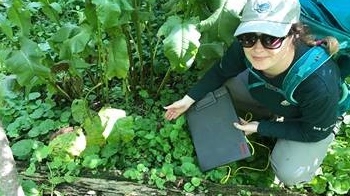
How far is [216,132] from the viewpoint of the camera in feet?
8.64

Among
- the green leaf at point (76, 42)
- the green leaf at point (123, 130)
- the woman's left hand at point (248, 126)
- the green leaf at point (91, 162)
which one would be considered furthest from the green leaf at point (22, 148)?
the woman's left hand at point (248, 126)

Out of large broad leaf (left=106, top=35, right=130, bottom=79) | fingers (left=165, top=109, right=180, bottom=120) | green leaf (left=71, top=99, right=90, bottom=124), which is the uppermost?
large broad leaf (left=106, top=35, right=130, bottom=79)

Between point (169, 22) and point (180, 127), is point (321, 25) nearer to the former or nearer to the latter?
point (169, 22)

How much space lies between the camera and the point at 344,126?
288cm

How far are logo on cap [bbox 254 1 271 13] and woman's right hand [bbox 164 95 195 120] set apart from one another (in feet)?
2.44

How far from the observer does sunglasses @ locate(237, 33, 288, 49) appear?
2005 mm

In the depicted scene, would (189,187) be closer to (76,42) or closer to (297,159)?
(297,159)

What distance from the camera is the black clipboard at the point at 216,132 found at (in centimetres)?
254

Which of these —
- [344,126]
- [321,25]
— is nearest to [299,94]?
[321,25]

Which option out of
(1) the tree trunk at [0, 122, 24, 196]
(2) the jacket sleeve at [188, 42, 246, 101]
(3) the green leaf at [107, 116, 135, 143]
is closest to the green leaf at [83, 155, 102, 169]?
(3) the green leaf at [107, 116, 135, 143]

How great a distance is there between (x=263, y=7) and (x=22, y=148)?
1410 mm

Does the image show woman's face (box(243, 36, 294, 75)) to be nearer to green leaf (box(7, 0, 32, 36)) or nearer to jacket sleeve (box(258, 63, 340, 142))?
jacket sleeve (box(258, 63, 340, 142))

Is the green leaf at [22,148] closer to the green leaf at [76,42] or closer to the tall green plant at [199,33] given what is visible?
the green leaf at [76,42]

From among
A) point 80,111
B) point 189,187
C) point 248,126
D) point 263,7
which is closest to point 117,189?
point 189,187
